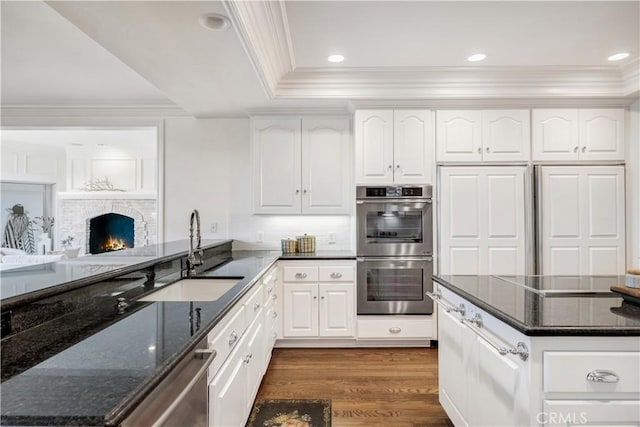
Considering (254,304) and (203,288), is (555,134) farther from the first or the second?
(203,288)

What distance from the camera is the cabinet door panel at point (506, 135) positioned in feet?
11.2

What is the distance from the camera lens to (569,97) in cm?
335

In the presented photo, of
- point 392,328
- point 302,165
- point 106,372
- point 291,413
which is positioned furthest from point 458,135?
point 106,372

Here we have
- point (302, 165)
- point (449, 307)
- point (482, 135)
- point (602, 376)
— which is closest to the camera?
point (602, 376)

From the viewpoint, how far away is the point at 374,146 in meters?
3.43

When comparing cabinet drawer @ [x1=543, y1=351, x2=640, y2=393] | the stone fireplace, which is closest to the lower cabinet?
cabinet drawer @ [x1=543, y1=351, x2=640, y2=393]

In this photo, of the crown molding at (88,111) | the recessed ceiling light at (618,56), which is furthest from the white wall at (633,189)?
the crown molding at (88,111)

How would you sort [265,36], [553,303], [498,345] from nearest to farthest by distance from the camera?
[498,345] → [553,303] → [265,36]

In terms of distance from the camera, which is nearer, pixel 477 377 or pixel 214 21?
pixel 477 377

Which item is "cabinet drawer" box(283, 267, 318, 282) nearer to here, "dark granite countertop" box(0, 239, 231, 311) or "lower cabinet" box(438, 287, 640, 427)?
"dark granite countertop" box(0, 239, 231, 311)

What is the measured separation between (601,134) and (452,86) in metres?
1.59

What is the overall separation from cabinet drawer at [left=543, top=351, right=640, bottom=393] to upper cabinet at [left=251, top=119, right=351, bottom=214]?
2.63m

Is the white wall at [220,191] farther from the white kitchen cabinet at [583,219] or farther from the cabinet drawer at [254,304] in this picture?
the white kitchen cabinet at [583,219]

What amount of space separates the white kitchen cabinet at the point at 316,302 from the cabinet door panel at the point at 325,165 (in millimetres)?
681
